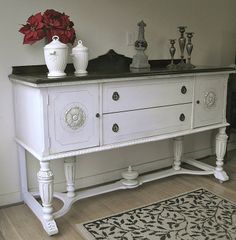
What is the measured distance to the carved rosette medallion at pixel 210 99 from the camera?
2668mm

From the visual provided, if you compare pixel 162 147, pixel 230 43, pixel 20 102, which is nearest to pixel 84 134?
pixel 20 102

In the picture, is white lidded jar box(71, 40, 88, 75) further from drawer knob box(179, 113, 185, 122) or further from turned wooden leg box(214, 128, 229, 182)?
turned wooden leg box(214, 128, 229, 182)

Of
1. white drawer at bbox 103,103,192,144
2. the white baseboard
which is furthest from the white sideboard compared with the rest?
the white baseboard

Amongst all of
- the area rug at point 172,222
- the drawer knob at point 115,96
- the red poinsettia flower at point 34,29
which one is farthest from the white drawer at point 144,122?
the red poinsettia flower at point 34,29

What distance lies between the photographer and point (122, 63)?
274cm

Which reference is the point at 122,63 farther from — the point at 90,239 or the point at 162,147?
the point at 90,239

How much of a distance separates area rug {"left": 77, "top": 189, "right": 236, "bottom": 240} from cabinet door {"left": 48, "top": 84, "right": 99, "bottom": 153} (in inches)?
21.6

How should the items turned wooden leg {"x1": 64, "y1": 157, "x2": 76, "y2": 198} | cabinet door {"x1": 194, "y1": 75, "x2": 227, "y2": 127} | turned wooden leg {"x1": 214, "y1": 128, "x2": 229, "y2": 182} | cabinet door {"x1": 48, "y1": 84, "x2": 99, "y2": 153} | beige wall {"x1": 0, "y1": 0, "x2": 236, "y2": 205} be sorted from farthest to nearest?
1. turned wooden leg {"x1": 214, "y1": 128, "x2": 229, "y2": 182}
2. cabinet door {"x1": 194, "y1": 75, "x2": 227, "y2": 127}
3. turned wooden leg {"x1": 64, "y1": 157, "x2": 76, "y2": 198}
4. beige wall {"x1": 0, "y1": 0, "x2": 236, "y2": 205}
5. cabinet door {"x1": 48, "y1": 84, "x2": 99, "y2": 153}

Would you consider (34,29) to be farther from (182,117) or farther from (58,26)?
(182,117)

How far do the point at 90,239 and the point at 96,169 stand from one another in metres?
0.84

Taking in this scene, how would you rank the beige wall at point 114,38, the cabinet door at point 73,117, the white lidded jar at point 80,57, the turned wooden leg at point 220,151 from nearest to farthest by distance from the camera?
the cabinet door at point 73,117, the white lidded jar at point 80,57, the beige wall at point 114,38, the turned wooden leg at point 220,151

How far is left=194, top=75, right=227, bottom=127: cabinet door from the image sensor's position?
103 inches

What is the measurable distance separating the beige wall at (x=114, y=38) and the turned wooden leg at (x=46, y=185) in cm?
51

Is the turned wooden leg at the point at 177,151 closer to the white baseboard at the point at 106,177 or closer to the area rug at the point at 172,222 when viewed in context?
the white baseboard at the point at 106,177
